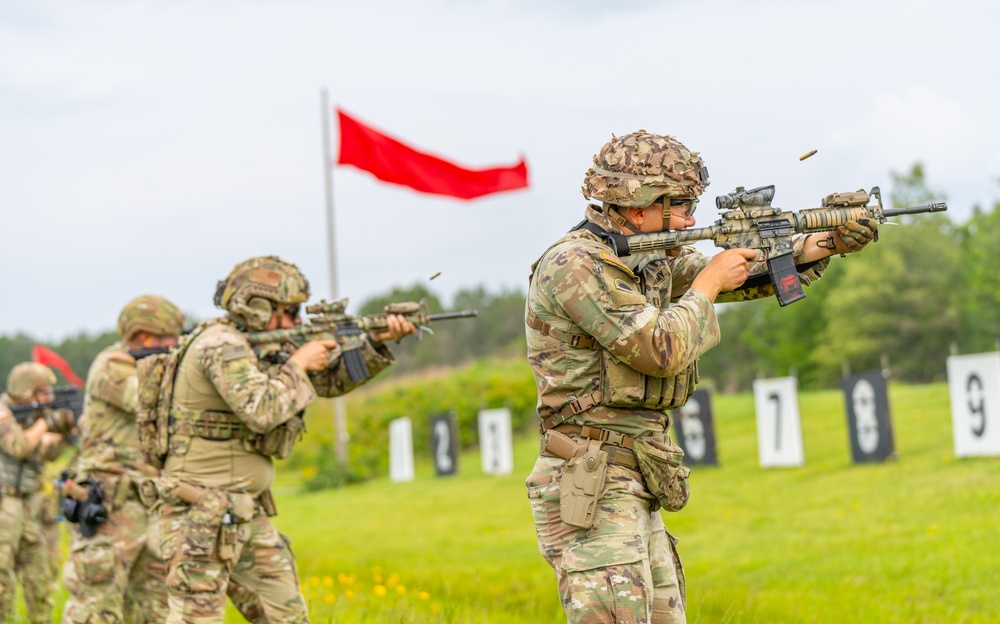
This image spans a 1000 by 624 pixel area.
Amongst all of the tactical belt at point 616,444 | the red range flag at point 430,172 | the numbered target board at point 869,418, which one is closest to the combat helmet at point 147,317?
the tactical belt at point 616,444

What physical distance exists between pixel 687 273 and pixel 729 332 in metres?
68.9

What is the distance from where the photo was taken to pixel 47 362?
18188 millimetres

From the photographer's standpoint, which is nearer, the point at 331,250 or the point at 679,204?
the point at 679,204

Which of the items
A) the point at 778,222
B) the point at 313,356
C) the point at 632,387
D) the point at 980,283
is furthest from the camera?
the point at 980,283

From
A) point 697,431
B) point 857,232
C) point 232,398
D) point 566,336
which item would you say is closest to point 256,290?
point 232,398

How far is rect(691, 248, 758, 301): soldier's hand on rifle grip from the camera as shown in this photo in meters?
5.17

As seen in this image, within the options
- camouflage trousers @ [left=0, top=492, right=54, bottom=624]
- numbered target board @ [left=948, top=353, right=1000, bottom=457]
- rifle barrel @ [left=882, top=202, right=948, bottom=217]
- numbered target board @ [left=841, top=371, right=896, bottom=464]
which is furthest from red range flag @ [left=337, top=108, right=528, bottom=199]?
rifle barrel @ [left=882, top=202, right=948, bottom=217]

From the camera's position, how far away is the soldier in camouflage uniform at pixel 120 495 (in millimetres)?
8578

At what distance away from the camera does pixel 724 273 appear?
522 cm

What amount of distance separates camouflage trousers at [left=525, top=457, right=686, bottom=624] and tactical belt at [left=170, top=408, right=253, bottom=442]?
253 cm

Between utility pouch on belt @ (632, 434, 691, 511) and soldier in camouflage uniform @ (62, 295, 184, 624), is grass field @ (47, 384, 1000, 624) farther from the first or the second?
utility pouch on belt @ (632, 434, 691, 511)

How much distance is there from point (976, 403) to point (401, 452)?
15931mm

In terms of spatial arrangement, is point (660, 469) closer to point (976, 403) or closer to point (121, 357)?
point (121, 357)

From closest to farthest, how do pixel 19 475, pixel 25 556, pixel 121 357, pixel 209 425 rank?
pixel 209 425, pixel 121 357, pixel 19 475, pixel 25 556
